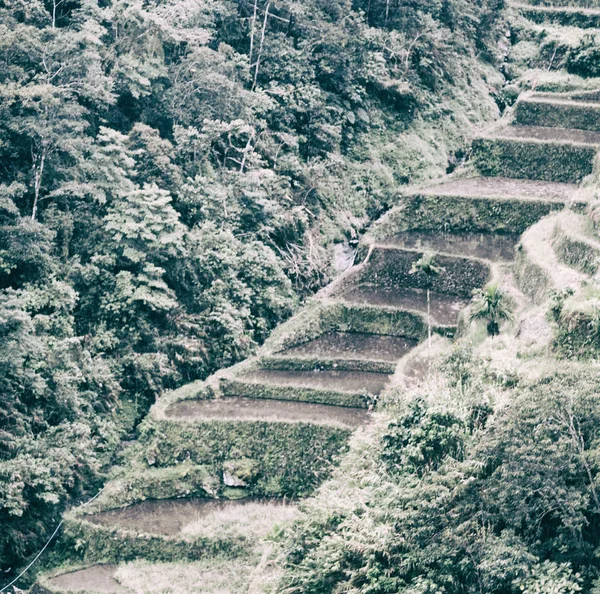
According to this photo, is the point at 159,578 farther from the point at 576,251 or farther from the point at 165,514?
the point at 576,251

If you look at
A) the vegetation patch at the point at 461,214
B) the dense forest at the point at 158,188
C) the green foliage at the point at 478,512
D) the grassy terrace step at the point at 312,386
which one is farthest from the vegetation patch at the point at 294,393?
the green foliage at the point at 478,512

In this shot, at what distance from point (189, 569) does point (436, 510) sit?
592 centimetres

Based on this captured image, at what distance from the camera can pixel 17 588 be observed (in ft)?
55.5

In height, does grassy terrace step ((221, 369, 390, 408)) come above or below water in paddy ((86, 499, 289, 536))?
above

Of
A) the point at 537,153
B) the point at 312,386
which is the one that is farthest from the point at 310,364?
the point at 537,153

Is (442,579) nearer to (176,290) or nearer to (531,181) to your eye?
(176,290)

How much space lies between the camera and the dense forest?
717 inches

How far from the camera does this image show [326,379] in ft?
63.8

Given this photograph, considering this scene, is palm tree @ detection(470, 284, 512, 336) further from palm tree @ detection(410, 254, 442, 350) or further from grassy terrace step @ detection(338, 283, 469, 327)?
grassy terrace step @ detection(338, 283, 469, 327)

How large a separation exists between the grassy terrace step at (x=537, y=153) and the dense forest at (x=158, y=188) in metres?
1.94

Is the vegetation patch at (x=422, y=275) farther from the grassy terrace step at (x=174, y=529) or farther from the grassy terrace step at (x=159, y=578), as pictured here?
the grassy terrace step at (x=159, y=578)

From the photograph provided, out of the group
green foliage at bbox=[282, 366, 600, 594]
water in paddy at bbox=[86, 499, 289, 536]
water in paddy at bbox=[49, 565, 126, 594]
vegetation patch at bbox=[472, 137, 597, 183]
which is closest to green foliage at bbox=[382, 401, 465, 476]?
green foliage at bbox=[282, 366, 600, 594]

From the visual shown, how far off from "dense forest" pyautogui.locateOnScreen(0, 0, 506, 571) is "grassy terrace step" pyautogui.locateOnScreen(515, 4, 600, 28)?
215 inches

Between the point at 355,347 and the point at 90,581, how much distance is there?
6.85 m
